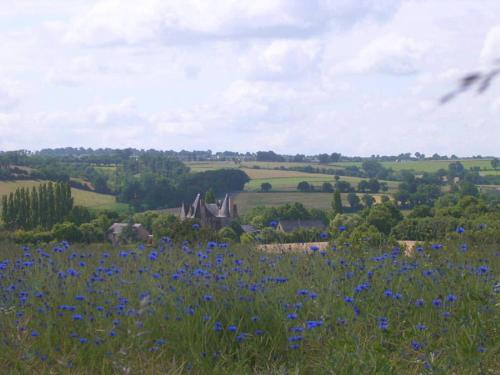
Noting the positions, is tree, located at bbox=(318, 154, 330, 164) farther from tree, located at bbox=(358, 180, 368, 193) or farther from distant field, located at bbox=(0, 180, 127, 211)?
distant field, located at bbox=(0, 180, 127, 211)

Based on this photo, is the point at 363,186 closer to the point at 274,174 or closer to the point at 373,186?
the point at 373,186

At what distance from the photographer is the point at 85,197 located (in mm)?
104688

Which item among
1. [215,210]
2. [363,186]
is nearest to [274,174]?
[363,186]

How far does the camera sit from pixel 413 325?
542cm

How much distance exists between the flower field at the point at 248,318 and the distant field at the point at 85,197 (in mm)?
92351

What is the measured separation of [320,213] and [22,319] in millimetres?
77994

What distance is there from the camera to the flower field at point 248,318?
493 centimetres

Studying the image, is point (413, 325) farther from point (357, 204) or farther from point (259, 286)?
point (357, 204)

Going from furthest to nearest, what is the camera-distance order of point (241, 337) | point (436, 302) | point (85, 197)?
point (85, 197) → point (436, 302) → point (241, 337)

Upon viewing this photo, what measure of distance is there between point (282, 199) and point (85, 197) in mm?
27681

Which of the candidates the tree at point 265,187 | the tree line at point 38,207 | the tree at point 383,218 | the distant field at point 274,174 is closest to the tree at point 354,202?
the tree at point 265,187

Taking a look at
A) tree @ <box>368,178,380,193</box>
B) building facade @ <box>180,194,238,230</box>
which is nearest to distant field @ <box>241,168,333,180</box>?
tree @ <box>368,178,380,193</box>

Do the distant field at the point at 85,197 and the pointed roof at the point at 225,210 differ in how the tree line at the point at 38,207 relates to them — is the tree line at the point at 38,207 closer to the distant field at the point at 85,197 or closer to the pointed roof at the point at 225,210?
the distant field at the point at 85,197

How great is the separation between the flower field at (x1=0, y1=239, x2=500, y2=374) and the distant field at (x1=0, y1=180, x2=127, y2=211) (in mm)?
92351
